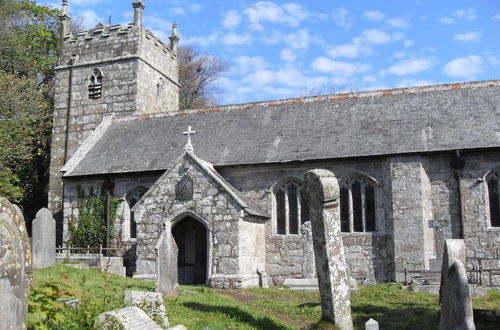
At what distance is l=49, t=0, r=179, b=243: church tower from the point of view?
27.2 metres

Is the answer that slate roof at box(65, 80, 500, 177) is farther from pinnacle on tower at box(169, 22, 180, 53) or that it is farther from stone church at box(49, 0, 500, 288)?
pinnacle on tower at box(169, 22, 180, 53)

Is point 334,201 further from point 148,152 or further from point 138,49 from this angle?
point 138,49

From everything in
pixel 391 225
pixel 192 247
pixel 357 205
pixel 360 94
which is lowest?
pixel 192 247

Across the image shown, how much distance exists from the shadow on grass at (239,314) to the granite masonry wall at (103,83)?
55.1ft

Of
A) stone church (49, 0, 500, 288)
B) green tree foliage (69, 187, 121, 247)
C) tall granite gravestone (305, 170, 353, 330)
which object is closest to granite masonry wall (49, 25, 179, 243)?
stone church (49, 0, 500, 288)

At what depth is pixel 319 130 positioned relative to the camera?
2098 centimetres

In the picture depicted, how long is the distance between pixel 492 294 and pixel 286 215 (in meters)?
7.43

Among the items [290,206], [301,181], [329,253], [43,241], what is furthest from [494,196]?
[43,241]

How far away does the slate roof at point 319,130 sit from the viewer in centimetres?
1905

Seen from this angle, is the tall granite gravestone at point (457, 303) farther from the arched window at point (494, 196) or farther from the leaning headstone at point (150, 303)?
the arched window at point (494, 196)

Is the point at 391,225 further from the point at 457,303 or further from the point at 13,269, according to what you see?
the point at 13,269

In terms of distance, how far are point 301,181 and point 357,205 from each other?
216 cm

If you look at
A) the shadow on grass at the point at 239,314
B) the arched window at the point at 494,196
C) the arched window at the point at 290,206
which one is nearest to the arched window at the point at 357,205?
the arched window at the point at 290,206

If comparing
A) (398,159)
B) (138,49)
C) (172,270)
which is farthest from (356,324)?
(138,49)
